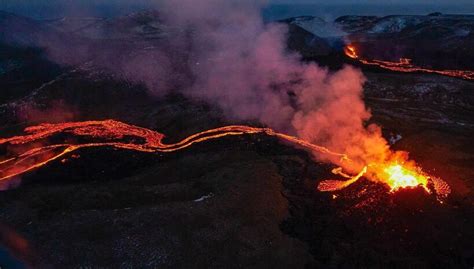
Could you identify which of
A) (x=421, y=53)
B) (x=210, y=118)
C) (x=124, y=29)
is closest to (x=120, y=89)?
(x=210, y=118)

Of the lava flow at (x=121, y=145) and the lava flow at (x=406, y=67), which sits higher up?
the lava flow at (x=121, y=145)

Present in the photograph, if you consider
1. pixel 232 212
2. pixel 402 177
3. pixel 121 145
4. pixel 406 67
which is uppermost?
pixel 232 212

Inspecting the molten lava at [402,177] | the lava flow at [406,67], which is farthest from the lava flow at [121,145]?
the lava flow at [406,67]

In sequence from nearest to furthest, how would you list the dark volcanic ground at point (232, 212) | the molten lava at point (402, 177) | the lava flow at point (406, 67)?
the dark volcanic ground at point (232, 212)
the molten lava at point (402, 177)
the lava flow at point (406, 67)

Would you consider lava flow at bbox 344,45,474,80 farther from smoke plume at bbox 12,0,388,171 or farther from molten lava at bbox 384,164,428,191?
molten lava at bbox 384,164,428,191

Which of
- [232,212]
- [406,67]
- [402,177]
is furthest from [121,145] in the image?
[406,67]

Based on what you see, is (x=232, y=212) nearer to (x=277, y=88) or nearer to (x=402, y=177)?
(x=402, y=177)

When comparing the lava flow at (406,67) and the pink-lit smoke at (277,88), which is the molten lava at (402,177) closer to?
the pink-lit smoke at (277,88)
